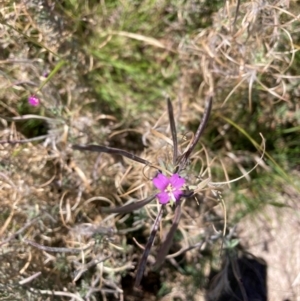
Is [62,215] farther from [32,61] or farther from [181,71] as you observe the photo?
[181,71]

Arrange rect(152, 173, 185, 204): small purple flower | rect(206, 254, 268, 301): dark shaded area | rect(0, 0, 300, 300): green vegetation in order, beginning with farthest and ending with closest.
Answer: rect(206, 254, 268, 301): dark shaded area → rect(0, 0, 300, 300): green vegetation → rect(152, 173, 185, 204): small purple flower

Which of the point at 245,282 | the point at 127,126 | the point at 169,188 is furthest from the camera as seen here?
the point at 127,126

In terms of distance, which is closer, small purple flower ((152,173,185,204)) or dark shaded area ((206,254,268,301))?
small purple flower ((152,173,185,204))

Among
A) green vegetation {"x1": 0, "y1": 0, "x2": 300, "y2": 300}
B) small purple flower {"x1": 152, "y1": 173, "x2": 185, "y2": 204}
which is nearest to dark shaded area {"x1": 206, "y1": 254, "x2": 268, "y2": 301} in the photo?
green vegetation {"x1": 0, "y1": 0, "x2": 300, "y2": 300}

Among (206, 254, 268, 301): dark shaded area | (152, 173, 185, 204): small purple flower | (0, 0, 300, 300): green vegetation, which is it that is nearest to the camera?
(152, 173, 185, 204): small purple flower

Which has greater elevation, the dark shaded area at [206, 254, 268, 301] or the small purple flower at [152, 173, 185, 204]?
the small purple flower at [152, 173, 185, 204]

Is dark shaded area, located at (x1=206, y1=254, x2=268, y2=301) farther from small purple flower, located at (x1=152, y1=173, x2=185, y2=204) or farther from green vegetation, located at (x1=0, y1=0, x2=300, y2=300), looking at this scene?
small purple flower, located at (x1=152, y1=173, x2=185, y2=204)

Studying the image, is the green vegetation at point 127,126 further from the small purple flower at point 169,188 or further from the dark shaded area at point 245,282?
the small purple flower at point 169,188
